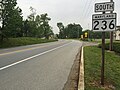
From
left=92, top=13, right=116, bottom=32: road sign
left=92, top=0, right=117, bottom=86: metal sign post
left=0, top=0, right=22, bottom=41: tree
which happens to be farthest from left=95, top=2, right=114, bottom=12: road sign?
left=0, top=0, right=22, bottom=41: tree

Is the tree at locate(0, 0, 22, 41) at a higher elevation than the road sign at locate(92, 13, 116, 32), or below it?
higher

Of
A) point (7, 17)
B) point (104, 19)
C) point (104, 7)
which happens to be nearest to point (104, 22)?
point (104, 19)

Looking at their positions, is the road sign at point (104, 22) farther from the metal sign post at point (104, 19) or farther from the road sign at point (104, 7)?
the road sign at point (104, 7)

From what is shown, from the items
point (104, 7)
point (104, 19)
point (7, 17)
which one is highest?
point (7, 17)

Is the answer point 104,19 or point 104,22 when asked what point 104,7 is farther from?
point 104,22

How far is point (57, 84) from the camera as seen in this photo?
7988 millimetres

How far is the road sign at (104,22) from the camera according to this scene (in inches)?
298

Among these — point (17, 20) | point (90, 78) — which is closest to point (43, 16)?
point (17, 20)

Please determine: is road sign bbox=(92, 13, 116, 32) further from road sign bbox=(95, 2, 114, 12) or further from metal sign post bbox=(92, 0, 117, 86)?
road sign bbox=(95, 2, 114, 12)

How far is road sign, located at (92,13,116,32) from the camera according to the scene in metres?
7.57

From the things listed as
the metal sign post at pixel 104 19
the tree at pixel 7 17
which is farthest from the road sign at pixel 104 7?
the tree at pixel 7 17

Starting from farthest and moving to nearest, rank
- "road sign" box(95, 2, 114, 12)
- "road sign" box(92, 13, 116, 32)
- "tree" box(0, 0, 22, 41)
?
"tree" box(0, 0, 22, 41), "road sign" box(95, 2, 114, 12), "road sign" box(92, 13, 116, 32)

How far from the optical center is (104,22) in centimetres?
768

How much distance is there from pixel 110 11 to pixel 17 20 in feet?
116
